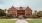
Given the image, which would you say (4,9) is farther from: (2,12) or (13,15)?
(13,15)

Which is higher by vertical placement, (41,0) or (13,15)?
(41,0)

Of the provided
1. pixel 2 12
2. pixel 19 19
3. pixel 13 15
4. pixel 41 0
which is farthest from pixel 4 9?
pixel 41 0

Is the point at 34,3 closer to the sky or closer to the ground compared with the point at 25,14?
closer to the sky

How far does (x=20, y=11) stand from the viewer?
7.52ft

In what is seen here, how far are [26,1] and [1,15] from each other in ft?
2.24

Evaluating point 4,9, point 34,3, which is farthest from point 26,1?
point 4,9

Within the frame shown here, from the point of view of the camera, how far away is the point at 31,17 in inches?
91.0

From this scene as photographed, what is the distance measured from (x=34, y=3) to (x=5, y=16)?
0.76 meters

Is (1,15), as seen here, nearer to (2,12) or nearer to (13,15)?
(2,12)

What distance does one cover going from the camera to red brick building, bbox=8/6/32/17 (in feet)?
7.53

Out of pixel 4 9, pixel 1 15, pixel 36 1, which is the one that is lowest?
pixel 1 15

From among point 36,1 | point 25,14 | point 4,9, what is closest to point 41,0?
point 36,1

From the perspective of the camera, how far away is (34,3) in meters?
2.35

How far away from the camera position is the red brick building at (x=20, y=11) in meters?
2.29
